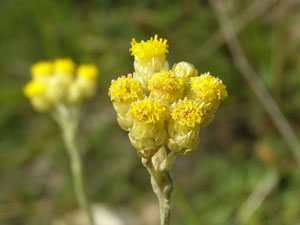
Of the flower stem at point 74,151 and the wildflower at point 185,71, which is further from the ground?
the flower stem at point 74,151

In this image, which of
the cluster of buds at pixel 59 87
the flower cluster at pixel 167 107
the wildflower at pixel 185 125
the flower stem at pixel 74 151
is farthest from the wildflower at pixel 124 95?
the cluster of buds at pixel 59 87

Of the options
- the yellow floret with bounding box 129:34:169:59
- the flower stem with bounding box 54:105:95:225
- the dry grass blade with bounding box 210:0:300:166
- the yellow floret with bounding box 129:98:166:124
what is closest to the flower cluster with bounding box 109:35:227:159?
the yellow floret with bounding box 129:98:166:124

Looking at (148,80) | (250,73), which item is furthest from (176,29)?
(148,80)

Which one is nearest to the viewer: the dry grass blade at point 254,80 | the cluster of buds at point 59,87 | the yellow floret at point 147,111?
the yellow floret at point 147,111

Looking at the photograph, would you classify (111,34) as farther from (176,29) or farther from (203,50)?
(203,50)

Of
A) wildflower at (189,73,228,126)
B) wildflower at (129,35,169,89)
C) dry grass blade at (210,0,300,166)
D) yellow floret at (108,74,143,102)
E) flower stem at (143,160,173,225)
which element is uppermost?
dry grass blade at (210,0,300,166)

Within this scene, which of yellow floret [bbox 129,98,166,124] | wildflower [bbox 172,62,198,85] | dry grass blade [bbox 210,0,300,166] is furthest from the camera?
dry grass blade [bbox 210,0,300,166]

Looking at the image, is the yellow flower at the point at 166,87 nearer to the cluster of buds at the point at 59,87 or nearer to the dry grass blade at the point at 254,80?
the cluster of buds at the point at 59,87

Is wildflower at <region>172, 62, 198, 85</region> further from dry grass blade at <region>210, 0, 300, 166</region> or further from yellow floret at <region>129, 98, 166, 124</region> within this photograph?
dry grass blade at <region>210, 0, 300, 166</region>
